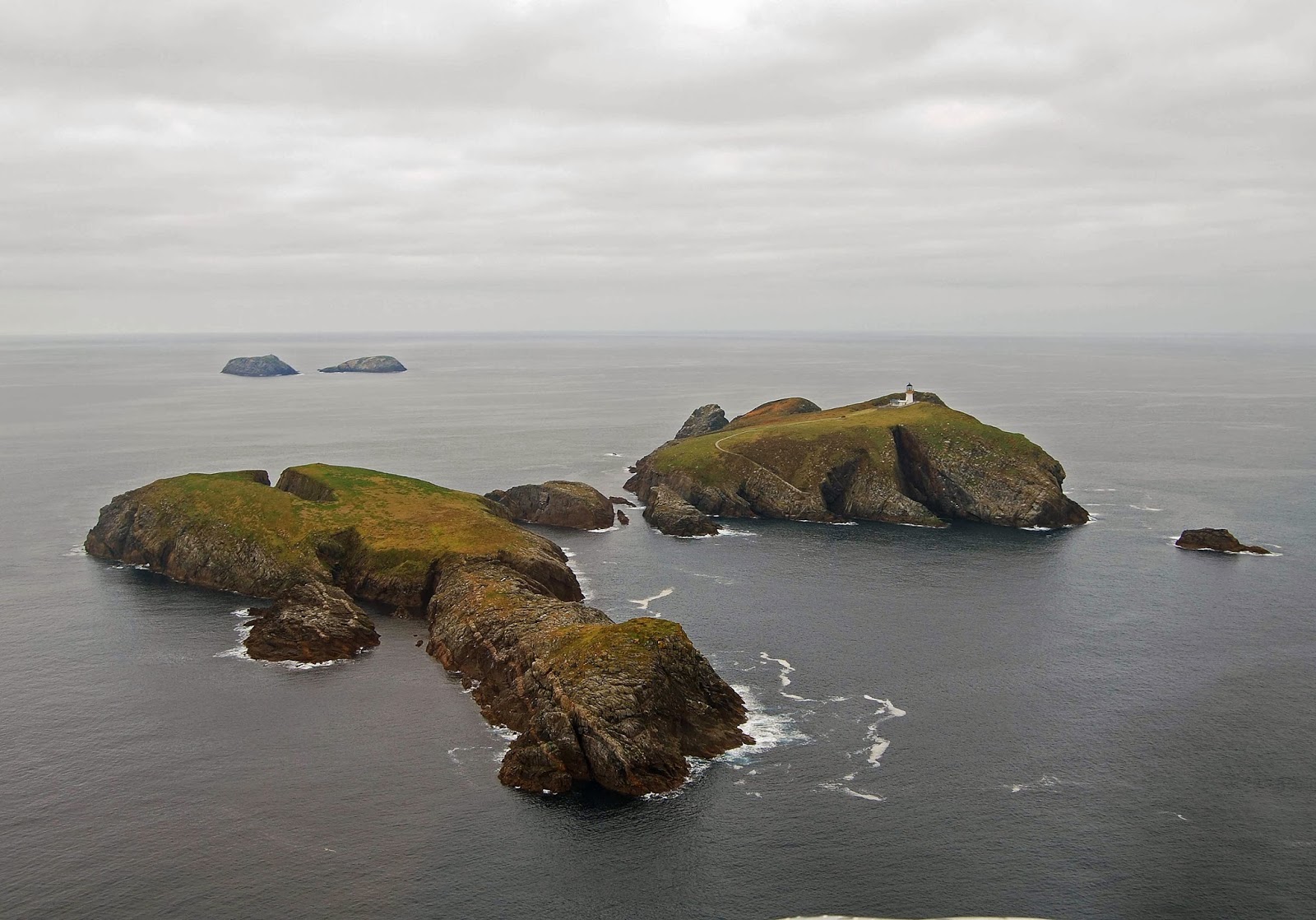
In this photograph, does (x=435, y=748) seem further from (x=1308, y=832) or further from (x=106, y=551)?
(x=106, y=551)

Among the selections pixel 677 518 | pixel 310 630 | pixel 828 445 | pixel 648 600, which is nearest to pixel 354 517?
pixel 310 630

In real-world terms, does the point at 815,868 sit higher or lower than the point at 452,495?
lower

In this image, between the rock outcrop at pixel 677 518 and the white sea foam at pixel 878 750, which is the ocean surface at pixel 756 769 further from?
the rock outcrop at pixel 677 518

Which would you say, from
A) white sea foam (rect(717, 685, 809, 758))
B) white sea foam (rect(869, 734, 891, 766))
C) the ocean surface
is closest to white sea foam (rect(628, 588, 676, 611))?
the ocean surface

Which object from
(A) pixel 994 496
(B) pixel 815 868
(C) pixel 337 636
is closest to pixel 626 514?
(A) pixel 994 496

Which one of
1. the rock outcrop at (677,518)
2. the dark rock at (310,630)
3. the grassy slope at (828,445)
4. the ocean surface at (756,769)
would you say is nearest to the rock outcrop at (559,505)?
the rock outcrop at (677,518)

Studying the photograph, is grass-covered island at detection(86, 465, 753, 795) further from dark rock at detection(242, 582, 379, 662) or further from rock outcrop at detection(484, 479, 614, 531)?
rock outcrop at detection(484, 479, 614, 531)
